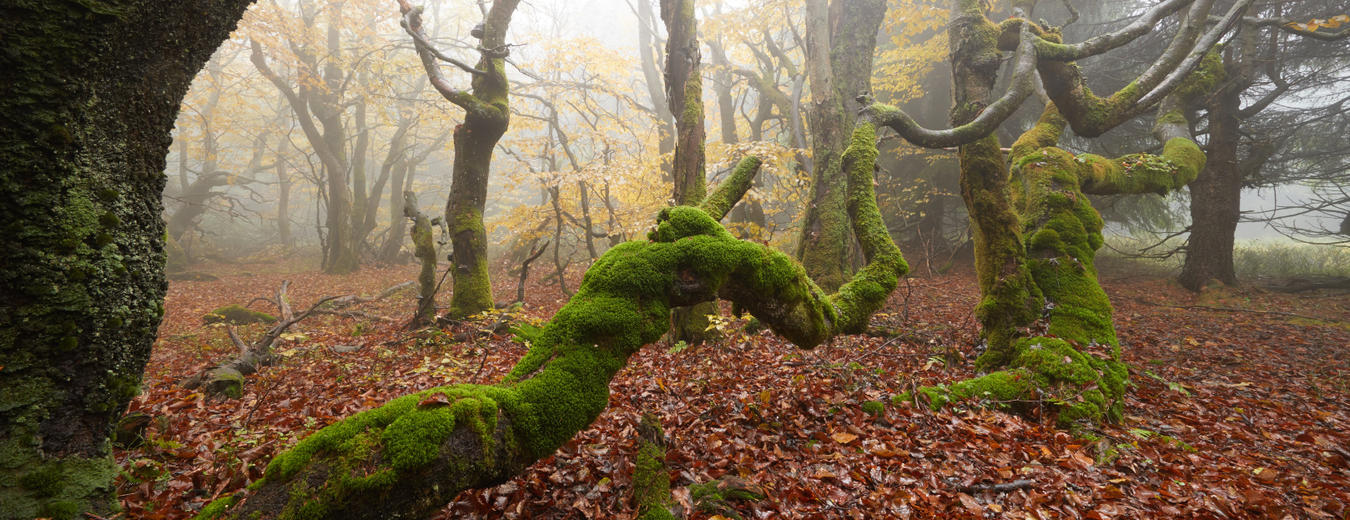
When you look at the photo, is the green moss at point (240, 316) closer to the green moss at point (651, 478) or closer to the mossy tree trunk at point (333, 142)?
the mossy tree trunk at point (333, 142)

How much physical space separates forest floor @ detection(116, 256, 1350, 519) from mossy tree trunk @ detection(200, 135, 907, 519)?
3.10 feet

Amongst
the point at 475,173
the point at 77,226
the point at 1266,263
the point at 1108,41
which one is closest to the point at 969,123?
the point at 1108,41

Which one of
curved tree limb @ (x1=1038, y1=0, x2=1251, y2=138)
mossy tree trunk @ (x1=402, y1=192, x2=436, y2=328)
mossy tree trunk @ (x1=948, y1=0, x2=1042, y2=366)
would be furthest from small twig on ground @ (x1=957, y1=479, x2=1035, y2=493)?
mossy tree trunk @ (x1=402, y1=192, x2=436, y2=328)

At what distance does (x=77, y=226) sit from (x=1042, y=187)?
9916 millimetres

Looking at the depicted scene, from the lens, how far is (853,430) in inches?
185

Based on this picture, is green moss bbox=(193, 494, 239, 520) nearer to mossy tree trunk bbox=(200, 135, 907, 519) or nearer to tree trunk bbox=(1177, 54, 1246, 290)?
mossy tree trunk bbox=(200, 135, 907, 519)

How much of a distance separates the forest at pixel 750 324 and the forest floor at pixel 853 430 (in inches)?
1.7

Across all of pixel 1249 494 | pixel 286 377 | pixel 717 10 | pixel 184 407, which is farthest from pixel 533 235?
pixel 1249 494

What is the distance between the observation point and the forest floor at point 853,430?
3.47 meters

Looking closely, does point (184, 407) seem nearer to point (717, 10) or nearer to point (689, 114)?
point (689, 114)

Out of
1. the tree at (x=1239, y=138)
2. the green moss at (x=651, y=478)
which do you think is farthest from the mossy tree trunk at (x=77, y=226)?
the tree at (x=1239, y=138)

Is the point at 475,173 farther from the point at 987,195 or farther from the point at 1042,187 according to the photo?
the point at 1042,187

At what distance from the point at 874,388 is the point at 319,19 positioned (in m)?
24.4

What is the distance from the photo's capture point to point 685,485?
363 cm
